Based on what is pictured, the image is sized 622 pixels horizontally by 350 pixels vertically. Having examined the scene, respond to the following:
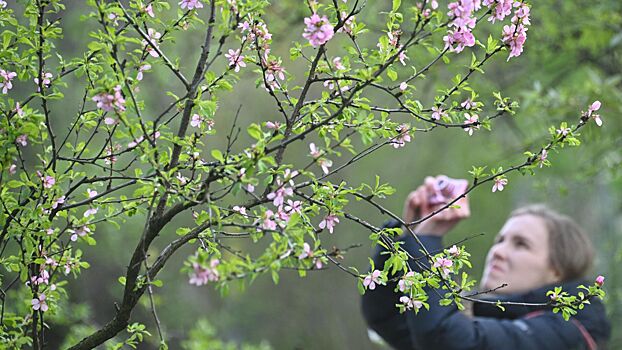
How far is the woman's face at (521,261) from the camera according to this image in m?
3.15

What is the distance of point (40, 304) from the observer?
64.4 inches

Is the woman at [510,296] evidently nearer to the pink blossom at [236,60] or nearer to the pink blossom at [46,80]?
the pink blossom at [236,60]

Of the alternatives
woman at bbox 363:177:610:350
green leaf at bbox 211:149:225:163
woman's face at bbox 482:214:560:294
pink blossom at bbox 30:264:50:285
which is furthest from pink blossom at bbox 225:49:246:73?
woman's face at bbox 482:214:560:294

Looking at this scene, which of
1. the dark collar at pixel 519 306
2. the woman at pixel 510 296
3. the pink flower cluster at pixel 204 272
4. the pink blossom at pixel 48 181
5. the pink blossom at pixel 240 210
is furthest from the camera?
the dark collar at pixel 519 306

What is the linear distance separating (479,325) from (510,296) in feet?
0.84

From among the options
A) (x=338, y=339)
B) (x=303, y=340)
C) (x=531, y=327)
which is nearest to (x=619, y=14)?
(x=531, y=327)

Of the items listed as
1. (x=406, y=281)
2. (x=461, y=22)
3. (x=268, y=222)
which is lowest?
(x=406, y=281)

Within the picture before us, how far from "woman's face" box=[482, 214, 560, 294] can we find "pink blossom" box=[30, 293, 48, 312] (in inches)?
75.4

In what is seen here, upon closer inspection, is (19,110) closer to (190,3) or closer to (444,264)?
(190,3)

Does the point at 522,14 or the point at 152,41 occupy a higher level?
the point at 152,41

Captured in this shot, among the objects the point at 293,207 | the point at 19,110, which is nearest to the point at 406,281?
the point at 293,207

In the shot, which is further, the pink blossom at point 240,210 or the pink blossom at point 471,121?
the pink blossom at point 471,121

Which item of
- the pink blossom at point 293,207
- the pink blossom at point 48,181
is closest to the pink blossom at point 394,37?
the pink blossom at point 293,207

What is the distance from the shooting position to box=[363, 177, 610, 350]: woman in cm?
277
